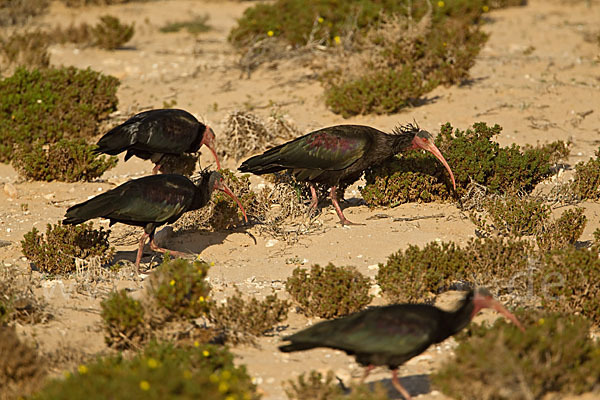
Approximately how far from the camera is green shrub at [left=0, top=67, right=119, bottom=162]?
12625mm

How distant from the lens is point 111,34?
16750mm

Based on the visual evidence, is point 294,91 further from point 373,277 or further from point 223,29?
point 373,277

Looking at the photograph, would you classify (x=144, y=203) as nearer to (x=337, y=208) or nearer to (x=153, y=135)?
(x=153, y=135)

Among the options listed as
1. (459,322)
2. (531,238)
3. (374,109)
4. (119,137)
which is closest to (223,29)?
(374,109)

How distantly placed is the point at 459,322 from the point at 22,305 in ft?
12.2

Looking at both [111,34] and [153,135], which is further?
[111,34]

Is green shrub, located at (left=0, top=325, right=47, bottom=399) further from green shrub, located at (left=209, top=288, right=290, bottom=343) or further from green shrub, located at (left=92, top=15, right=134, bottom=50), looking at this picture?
green shrub, located at (left=92, top=15, right=134, bottom=50)

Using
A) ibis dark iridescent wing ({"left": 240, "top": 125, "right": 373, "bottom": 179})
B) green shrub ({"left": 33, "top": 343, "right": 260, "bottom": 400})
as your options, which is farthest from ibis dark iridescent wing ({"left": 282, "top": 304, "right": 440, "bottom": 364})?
ibis dark iridescent wing ({"left": 240, "top": 125, "right": 373, "bottom": 179})

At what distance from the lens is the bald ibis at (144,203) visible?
7.90 meters

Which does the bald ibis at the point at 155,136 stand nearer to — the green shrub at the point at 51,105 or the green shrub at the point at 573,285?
the green shrub at the point at 51,105

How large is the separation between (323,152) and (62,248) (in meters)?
3.07

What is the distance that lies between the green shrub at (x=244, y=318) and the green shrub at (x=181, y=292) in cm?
29

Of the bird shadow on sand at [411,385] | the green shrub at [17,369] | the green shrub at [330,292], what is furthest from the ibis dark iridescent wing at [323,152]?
the green shrub at [17,369]

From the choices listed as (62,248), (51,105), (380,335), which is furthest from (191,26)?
(380,335)
